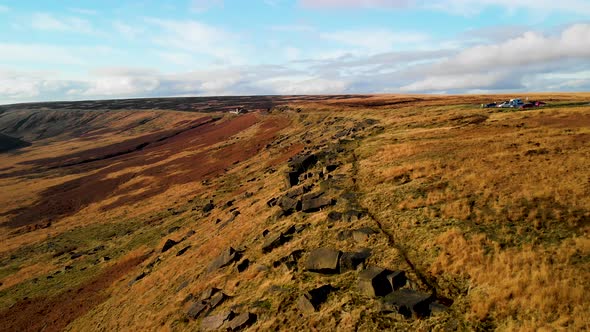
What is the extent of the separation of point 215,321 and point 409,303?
925 cm

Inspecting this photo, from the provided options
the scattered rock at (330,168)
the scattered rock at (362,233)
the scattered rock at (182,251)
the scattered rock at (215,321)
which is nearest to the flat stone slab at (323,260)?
the scattered rock at (362,233)

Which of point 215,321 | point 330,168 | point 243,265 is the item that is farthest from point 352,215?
point 330,168

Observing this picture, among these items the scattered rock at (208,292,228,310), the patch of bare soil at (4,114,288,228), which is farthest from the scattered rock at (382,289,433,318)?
the patch of bare soil at (4,114,288,228)

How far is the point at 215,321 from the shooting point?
17000 millimetres

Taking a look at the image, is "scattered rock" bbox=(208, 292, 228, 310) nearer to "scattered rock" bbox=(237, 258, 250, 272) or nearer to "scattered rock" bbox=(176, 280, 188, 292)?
"scattered rock" bbox=(237, 258, 250, 272)

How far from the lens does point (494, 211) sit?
19.1m

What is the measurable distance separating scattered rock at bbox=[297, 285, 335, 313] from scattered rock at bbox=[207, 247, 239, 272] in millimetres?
8579

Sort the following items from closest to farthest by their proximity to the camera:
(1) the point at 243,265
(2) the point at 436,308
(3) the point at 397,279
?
(2) the point at 436,308 → (3) the point at 397,279 → (1) the point at 243,265

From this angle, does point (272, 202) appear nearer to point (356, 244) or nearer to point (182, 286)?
point (182, 286)

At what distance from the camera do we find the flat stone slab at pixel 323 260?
1742 centimetres

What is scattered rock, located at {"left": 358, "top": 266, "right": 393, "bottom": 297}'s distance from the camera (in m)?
14.6

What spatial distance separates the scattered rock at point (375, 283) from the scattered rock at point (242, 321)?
5063 millimetres

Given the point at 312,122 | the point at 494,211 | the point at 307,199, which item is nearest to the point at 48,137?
the point at 312,122

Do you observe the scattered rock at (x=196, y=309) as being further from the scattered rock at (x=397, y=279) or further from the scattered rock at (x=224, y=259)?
the scattered rock at (x=397, y=279)
